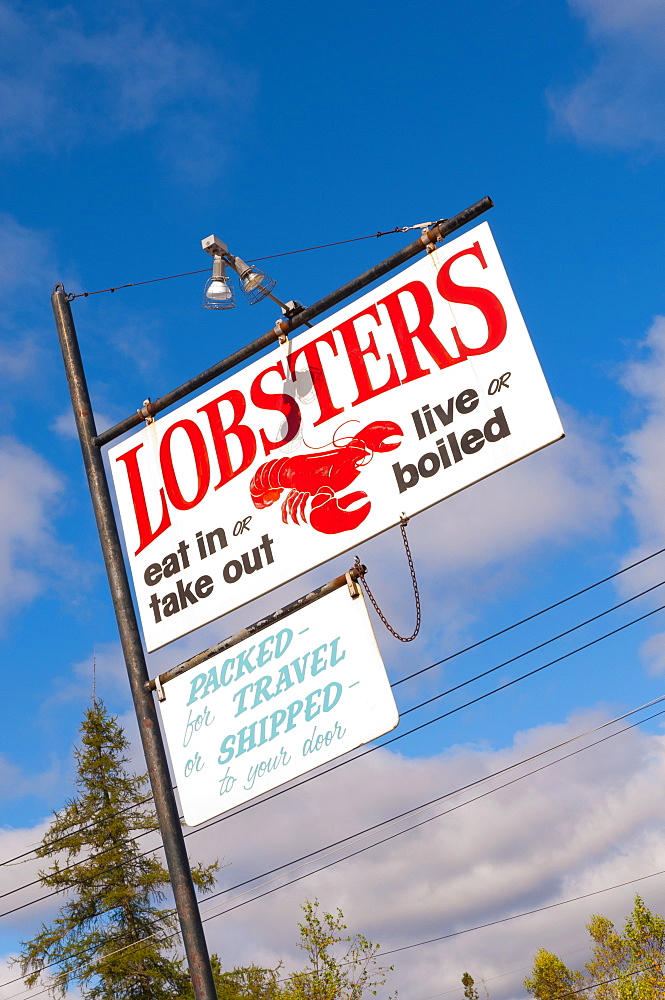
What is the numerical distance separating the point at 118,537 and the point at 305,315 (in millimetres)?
1848

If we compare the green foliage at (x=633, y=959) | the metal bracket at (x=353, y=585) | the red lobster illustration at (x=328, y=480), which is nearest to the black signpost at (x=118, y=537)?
the red lobster illustration at (x=328, y=480)

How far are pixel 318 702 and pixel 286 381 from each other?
6.70 ft

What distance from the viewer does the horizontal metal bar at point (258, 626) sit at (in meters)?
4.96

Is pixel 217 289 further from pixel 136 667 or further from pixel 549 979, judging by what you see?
pixel 549 979

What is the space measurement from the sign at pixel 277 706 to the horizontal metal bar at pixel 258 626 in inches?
1.3

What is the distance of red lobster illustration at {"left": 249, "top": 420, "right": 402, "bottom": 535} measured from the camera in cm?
527

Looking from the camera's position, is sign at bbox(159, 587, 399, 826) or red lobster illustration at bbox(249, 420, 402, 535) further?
red lobster illustration at bbox(249, 420, 402, 535)

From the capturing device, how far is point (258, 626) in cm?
518

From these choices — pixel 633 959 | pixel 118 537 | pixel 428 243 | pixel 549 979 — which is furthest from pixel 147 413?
pixel 549 979

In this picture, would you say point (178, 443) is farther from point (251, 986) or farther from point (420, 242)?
point (251, 986)

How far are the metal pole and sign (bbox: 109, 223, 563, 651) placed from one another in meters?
0.12

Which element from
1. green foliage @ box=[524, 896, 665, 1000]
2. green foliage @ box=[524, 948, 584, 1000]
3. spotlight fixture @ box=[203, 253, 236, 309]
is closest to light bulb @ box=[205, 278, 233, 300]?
spotlight fixture @ box=[203, 253, 236, 309]

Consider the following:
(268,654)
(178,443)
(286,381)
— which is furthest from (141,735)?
(286,381)

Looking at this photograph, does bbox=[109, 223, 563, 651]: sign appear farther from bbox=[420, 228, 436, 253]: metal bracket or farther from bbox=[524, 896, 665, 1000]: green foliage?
bbox=[524, 896, 665, 1000]: green foliage
